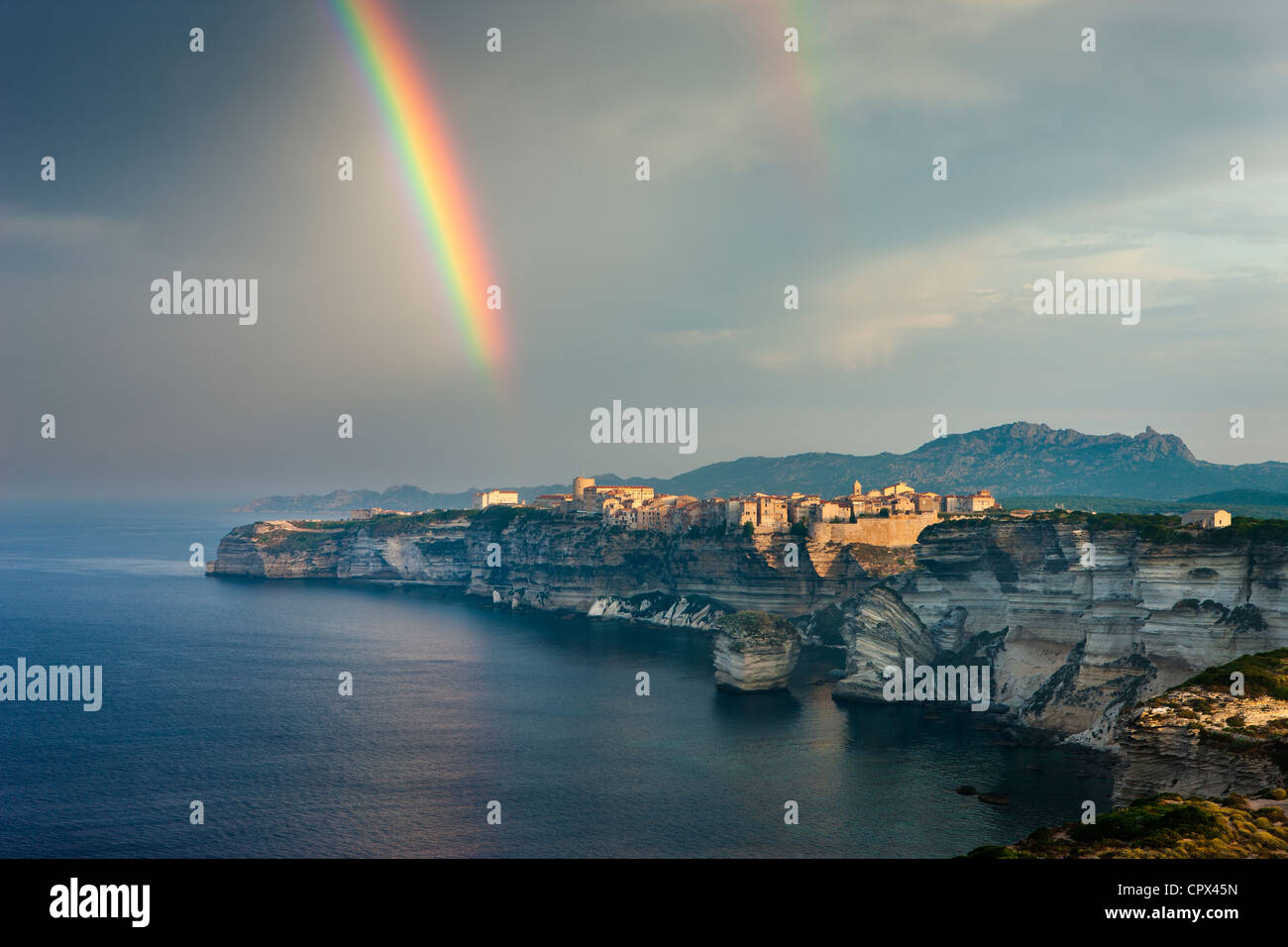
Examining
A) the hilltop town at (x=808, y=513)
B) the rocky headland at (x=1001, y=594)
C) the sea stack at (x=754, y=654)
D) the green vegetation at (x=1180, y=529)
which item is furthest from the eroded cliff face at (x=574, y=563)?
the green vegetation at (x=1180, y=529)

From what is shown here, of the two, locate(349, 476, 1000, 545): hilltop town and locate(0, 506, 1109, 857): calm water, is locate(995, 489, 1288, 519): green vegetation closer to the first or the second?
locate(349, 476, 1000, 545): hilltop town

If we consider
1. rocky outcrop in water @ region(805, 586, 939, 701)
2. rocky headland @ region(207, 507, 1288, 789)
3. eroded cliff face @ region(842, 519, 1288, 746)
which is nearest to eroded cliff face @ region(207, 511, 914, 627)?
rocky headland @ region(207, 507, 1288, 789)

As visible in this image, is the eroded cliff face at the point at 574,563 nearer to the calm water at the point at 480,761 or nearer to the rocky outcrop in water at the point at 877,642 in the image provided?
the calm water at the point at 480,761

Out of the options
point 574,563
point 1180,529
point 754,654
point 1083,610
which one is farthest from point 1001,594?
point 574,563

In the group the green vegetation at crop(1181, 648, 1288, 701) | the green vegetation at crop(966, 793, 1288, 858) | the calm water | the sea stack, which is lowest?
the calm water

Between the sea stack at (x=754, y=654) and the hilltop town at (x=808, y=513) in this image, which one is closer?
the sea stack at (x=754, y=654)
